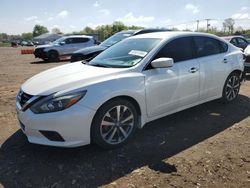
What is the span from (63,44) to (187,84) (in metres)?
15.3

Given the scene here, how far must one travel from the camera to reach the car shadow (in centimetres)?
334

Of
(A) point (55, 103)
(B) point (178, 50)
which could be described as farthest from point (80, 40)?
(A) point (55, 103)

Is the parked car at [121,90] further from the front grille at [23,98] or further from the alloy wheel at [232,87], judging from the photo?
the alloy wheel at [232,87]

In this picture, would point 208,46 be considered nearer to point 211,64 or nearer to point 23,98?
point 211,64

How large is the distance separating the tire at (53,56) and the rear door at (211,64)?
14136 millimetres

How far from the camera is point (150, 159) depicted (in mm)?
3721

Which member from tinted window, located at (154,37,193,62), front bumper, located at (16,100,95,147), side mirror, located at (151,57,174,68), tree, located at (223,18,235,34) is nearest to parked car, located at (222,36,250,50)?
tinted window, located at (154,37,193,62)

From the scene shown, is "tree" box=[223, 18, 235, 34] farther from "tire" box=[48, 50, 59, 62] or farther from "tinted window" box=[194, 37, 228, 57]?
"tinted window" box=[194, 37, 228, 57]

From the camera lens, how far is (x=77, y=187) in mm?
3158

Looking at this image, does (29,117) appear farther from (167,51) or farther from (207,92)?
(207,92)

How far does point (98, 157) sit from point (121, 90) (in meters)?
0.95

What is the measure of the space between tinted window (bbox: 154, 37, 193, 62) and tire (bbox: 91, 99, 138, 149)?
1024mm

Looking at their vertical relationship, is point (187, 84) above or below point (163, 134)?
above

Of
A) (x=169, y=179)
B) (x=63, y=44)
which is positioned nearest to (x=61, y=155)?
(x=169, y=179)
